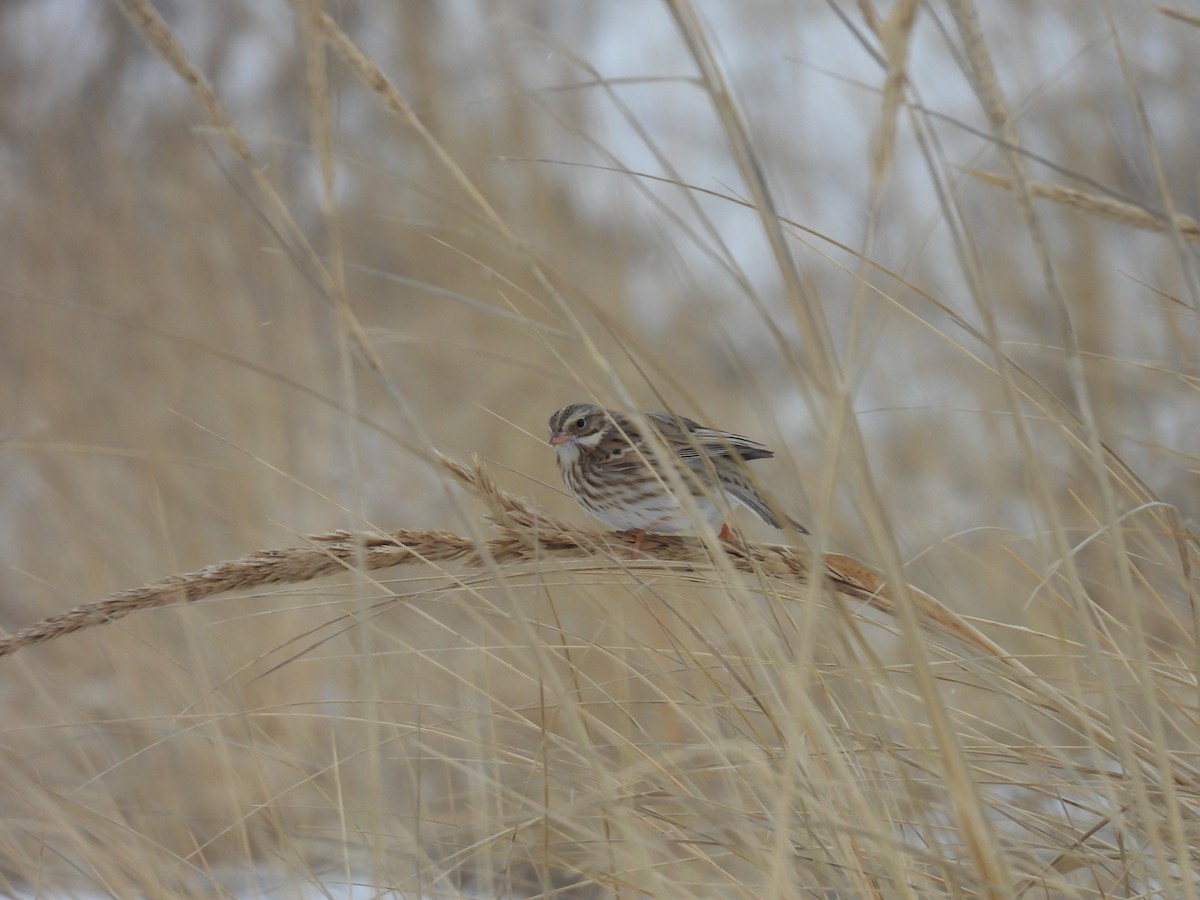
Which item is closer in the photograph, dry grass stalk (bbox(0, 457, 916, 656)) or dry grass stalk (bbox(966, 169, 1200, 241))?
dry grass stalk (bbox(966, 169, 1200, 241))

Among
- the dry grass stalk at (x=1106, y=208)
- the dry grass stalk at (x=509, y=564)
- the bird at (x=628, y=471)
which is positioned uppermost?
the dry grass stalk at (x=1106, y=208)

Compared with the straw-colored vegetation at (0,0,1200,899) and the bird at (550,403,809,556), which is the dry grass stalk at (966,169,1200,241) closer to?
the straw-colored vegetation at (0,0,1200,899)

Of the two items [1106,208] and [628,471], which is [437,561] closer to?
[1106,208]

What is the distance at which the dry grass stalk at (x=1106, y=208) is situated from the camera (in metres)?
1.12

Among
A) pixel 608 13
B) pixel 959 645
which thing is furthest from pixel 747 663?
pixel 608 13

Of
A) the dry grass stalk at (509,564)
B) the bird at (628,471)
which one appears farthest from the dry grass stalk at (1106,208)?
the bird at (628,471)

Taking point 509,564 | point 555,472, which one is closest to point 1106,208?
point 509,564

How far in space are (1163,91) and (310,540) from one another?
4.79 m

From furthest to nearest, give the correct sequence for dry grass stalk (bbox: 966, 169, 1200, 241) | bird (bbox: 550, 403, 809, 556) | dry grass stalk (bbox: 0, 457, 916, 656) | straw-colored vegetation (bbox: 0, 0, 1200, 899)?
bird (bbox: 550, 403, 809, 556) → dry grass stalk (bbox: 0, 457, 916, 656) → dry grass stalk (bbox: 966, 169, 1200, 241) → straw-colored vegetation (bbox: 0, 0, 1200, 899)

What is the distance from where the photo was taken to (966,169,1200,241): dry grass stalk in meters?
1.12

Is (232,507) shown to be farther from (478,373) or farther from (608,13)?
(608,13)

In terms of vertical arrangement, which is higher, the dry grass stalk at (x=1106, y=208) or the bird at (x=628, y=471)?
the dry grass stalk at (x=1106, y=208)

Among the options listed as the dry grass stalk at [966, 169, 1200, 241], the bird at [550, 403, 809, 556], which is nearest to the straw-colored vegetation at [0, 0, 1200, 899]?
the dry grass stalk at [966, 169, 1200, 241]

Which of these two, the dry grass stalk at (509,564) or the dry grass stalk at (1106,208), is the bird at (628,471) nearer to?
the dry grass stalk at (509,564)
